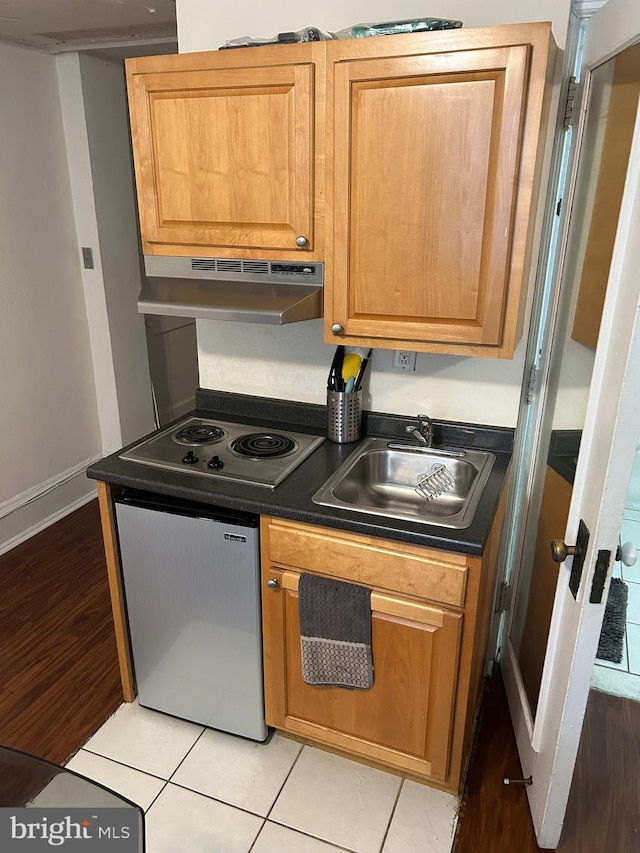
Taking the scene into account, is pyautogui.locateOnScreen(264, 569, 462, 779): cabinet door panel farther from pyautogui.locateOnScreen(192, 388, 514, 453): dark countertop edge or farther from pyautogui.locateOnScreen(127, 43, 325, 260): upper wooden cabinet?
pyautogui.locateOnScreen(127, 43, 325, 260): upper wooden cabinet

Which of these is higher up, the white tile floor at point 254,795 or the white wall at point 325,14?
the white wall at point 325,14

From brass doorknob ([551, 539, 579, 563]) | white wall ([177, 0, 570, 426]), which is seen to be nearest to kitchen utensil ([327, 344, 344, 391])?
white wall ([177, 0, 570, 426])

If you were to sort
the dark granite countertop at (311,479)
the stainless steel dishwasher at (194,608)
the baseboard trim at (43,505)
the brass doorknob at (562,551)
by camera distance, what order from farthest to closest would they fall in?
the baseboard trim at (43,505) < the stainless steel dishwasher at (194,608) < the dark granite countertop at (311,479) < the brass doorknob at (562,551)

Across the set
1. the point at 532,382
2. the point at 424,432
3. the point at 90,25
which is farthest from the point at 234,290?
the point at 90,25

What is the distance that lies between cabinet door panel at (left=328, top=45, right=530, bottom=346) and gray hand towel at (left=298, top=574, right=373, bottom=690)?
0.73m

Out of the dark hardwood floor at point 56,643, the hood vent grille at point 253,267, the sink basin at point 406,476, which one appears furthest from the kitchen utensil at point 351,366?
the dark hardwood floor at point 56,643

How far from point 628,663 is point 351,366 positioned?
1.55 metres

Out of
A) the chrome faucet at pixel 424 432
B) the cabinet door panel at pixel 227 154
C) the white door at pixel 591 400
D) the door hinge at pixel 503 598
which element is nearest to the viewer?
the white door at pixel 591 400

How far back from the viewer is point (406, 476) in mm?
2064

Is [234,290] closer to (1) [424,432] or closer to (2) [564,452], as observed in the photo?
(1) [424,432]

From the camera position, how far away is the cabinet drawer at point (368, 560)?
1.57 m

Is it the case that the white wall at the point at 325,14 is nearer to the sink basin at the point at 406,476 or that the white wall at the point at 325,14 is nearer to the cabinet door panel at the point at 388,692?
the sink basin at the point at 406,476

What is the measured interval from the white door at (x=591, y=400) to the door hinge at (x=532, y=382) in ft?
0.19

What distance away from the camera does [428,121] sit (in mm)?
1538
